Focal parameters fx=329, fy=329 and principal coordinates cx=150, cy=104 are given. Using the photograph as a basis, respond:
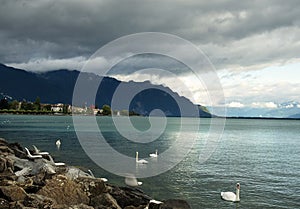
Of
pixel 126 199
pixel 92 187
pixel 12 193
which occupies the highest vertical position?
pixel 12 193

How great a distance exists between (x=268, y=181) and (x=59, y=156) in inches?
1072

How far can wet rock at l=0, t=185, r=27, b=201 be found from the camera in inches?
623

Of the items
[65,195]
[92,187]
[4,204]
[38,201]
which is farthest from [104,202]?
[4,204]

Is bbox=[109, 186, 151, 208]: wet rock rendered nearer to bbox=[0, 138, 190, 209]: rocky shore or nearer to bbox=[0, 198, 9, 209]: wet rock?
bbox=[0, 138, 190, 209]: rocky shore

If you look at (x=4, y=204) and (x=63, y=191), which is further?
(x=63, y=191)

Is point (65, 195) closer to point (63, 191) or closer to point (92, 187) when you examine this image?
point (63, 191)

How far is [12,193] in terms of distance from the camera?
16000 millimetres

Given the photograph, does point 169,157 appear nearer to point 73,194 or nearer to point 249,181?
point 249,181

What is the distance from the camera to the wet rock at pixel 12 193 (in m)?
15.8

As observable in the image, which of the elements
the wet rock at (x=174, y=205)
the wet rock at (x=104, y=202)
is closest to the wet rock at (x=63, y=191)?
the wet rock at (x=104, y=202)

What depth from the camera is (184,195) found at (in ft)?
85.5

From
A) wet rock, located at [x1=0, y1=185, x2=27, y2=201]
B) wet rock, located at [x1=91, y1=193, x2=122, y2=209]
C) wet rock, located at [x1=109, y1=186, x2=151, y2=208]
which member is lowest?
wet rock, located at [x1=109, y1=186, x2=151, y2=208]

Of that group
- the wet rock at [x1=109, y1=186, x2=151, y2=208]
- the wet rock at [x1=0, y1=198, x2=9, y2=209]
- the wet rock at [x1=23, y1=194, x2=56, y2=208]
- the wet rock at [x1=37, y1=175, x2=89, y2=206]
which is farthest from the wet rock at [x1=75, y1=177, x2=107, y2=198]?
the wet rock at [x1=0, y1=198, x2=9, y2=209]

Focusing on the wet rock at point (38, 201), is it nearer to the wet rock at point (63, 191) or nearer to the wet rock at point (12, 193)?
the wet rock at point (12, 193)
